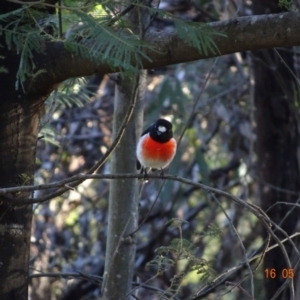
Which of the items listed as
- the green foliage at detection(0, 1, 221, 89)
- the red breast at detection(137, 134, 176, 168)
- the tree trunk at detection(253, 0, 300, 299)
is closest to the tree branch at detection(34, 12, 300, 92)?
the green foliage at detection(0, 1, 221, 89)

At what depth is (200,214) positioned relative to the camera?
23.4ft

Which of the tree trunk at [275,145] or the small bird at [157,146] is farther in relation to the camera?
the tree trunk at [275,145]

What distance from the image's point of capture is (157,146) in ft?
13.3

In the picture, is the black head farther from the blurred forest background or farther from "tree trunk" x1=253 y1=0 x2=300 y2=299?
the blurred forest background

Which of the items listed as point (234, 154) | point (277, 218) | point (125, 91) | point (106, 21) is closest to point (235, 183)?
point (234, 154)

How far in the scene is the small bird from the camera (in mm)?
4004

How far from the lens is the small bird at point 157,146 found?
400 centimetres


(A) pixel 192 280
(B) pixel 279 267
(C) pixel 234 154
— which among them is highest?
(C) pixel 234 154

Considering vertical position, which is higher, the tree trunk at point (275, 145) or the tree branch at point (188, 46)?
the tree branch at point (188, 46)

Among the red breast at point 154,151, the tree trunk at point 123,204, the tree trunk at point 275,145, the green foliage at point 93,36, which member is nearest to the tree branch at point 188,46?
the green foliage at point 93,36

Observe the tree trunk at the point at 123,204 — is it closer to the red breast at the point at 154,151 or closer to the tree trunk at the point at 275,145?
the red breast at the point at 154,151

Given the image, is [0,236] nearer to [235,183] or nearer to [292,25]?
[292,25]

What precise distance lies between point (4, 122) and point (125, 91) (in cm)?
90

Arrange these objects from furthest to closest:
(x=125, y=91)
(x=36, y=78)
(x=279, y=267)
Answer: (x=279, y=267) < (x=125, y=91) < (x=36, y=78)
